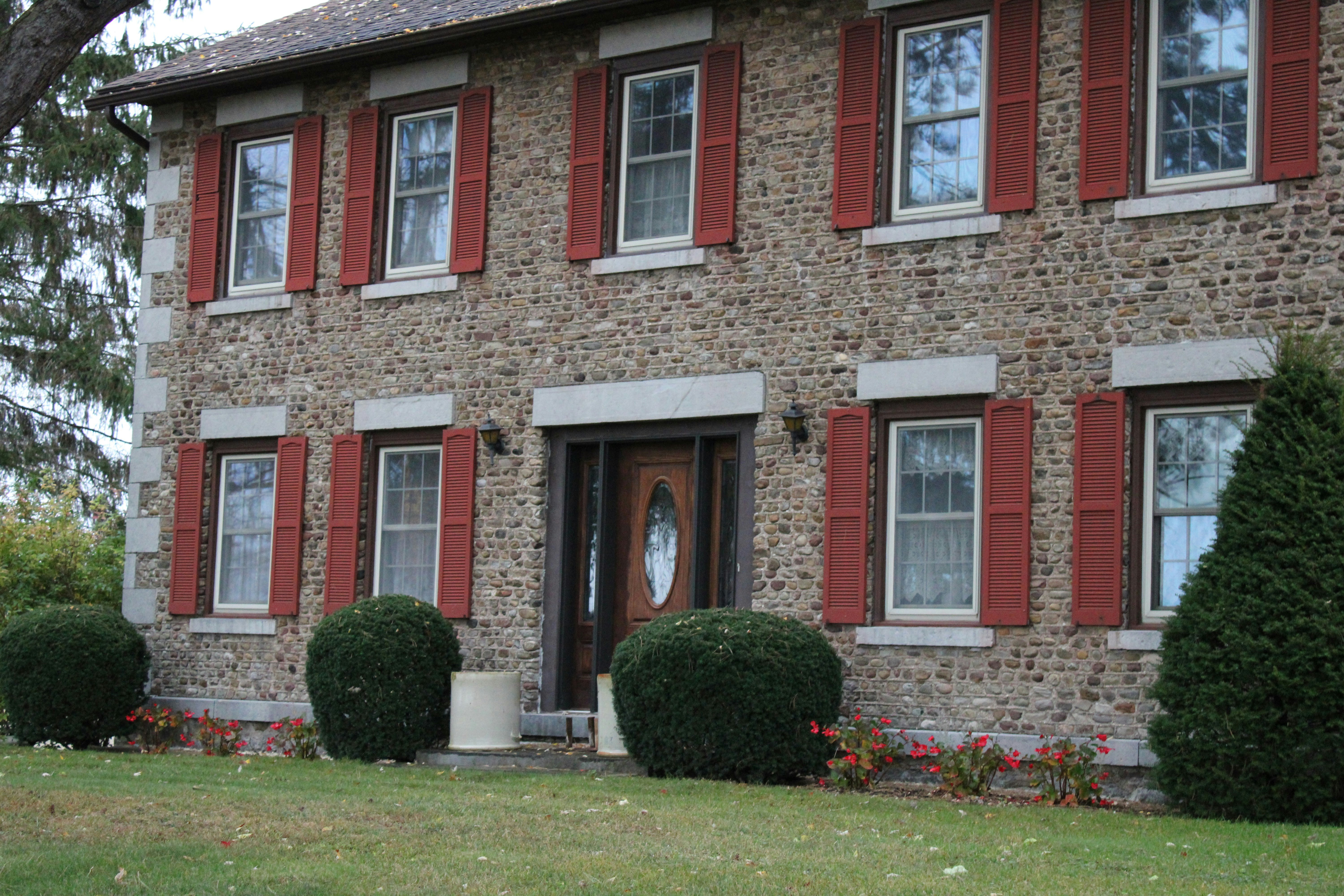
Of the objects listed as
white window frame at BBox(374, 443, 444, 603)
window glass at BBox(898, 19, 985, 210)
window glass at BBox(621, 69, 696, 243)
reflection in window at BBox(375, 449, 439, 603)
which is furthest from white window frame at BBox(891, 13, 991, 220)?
reflection in window at BBox(375, 449, 439, 603)

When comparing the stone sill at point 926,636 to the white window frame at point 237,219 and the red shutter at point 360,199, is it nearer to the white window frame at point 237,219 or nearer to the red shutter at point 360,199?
the red shutter at point 360,199

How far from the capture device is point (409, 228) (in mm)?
15633

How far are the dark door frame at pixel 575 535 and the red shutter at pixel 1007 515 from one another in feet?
7.58

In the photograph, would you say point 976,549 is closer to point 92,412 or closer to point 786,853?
point 786,853

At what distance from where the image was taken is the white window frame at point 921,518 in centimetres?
1241

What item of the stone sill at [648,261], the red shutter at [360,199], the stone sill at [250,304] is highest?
the red shutter at [360,199]

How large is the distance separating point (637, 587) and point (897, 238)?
3.71 metres

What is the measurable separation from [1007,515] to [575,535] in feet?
13.1

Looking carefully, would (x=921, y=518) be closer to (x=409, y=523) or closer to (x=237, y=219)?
(x=409, y=523)

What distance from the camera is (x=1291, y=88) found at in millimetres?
11383

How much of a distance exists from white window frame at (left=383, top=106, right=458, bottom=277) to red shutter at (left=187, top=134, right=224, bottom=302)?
2055 mm

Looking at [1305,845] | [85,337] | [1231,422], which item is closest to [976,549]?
[1231,422]

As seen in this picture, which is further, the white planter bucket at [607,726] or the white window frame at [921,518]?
the white planter bucket at [607,726]

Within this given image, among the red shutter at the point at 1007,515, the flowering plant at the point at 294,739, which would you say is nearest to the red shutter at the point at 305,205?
the flowering plant at the point at 294,739
